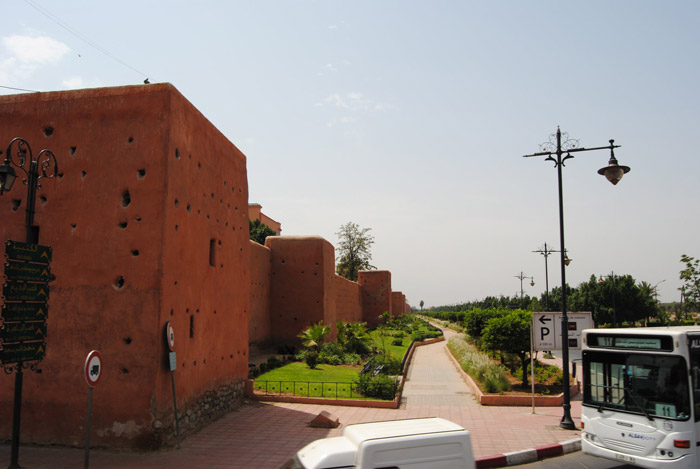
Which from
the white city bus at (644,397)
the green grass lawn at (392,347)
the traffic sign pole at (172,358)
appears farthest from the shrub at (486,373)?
the traffic sign pole at (172,358)

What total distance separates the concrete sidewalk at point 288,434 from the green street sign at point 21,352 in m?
2.11

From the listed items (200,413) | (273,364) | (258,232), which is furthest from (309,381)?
(258,232)

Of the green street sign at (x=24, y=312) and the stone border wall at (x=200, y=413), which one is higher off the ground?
the green street sign at (x=24, y=312)

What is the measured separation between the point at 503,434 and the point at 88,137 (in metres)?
11.8

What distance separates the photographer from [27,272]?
8.65m

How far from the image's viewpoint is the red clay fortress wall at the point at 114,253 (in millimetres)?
10055

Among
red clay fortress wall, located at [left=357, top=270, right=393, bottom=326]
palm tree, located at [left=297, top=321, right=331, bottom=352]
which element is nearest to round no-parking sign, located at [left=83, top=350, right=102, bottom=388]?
palm tree, located at [left=297, top=321, right=331, bottom=352]

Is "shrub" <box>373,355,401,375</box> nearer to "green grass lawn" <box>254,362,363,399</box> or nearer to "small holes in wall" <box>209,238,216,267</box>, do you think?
"green grass lawn" <box>254,362,363,399</box>

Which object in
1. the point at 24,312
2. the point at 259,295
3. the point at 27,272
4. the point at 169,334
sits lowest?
the point at 169,334

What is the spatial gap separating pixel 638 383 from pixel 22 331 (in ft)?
34.6

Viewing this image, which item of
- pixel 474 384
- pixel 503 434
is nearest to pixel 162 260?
pixel 503 434

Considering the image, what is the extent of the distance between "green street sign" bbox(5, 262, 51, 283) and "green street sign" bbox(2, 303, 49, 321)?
45 cm

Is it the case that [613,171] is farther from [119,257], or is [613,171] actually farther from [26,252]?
[26,252]

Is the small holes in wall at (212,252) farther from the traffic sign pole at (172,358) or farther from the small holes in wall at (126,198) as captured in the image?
the traffic sign pole at (172,358)
